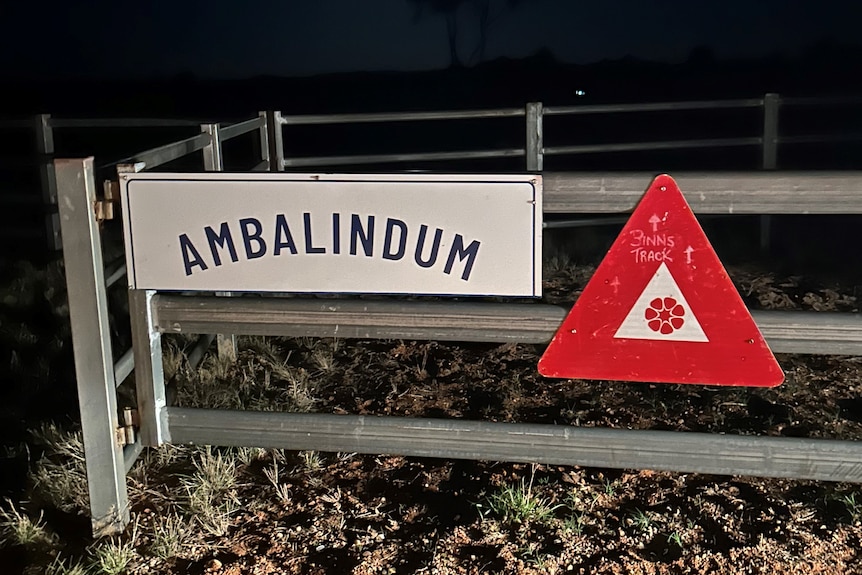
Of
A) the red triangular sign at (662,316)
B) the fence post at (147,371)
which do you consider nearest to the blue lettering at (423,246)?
the red triangular sign at (662,316)

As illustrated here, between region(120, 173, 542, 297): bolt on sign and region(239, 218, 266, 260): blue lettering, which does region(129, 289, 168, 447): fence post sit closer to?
region(120, 173, 542, 297): bolt on sign

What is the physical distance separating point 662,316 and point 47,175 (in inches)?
260

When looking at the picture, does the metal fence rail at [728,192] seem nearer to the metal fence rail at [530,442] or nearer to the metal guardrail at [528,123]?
the metal fence rail at [530,442]

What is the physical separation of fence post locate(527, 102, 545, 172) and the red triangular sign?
3969mm

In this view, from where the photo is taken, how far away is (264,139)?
6129 millimetres

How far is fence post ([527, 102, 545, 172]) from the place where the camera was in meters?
6.90

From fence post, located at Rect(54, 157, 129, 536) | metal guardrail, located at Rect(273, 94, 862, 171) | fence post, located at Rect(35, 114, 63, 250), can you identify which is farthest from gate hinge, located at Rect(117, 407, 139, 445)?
fence post, located at Rect(35, 114, 63, 250)

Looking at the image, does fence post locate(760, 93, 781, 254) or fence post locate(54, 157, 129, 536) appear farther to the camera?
fence post locate(760, 93, 781, 254)

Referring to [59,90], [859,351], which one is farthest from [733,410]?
[59,90]

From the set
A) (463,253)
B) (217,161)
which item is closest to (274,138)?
(217,161)

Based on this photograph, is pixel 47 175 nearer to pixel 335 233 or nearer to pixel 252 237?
pixel 252 237

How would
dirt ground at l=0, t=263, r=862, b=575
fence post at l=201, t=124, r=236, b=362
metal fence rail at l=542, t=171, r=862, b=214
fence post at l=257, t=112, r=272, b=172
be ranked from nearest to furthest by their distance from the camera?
metal fence rail at l=542, t=171, r=862, b=214 → dirt ground at l=0, t=263, r=862, b=575 → fence post at l=201, t=124, r=236, b=362 → fence post at l=257, t=112, r=272, b=172

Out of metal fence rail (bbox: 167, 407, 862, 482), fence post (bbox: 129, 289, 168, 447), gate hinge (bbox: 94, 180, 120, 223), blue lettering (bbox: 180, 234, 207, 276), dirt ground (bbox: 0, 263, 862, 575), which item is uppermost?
gate hinge (bbox: 94, 180, 120, 223)

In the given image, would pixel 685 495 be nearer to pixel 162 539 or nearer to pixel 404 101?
pixel 162 539
